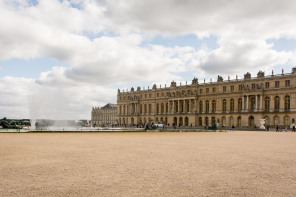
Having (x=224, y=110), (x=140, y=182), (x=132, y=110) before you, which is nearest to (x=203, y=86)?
(x=224, y=110)

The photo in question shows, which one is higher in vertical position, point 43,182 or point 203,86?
point 203,86

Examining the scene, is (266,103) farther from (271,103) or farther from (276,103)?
(276,103)

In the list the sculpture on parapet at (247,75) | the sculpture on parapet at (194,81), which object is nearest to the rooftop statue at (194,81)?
the sculpture on parapet at (194,81)

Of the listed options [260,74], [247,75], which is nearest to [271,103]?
[260,74]

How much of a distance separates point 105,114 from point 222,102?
110446 millimetres

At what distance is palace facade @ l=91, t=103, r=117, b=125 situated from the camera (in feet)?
566

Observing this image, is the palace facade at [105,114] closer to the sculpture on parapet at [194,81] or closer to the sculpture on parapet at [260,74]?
the sculpture on parapet at [194,81]

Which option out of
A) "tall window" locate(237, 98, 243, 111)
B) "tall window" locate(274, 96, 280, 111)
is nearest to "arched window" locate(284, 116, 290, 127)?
"tall window" locate(274, 96, 280, 111)

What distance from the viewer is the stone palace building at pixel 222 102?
64.9 meters

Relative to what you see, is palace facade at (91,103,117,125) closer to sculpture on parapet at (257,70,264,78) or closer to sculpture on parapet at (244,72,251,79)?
sculpture on parapet at (244,72,251,79)

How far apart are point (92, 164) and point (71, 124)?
56.2 meters

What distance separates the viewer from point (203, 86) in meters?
82.6

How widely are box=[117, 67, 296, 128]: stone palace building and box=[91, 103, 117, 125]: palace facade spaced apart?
65763mm

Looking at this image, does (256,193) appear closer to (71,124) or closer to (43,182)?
(43,182)
